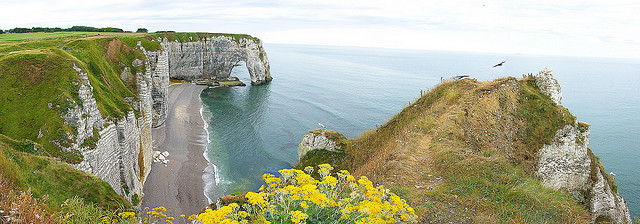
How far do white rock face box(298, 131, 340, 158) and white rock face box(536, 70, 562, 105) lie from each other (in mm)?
15184

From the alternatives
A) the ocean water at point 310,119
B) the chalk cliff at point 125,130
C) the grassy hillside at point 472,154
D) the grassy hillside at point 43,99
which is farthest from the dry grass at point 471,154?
the grassy hillside at point 43,99

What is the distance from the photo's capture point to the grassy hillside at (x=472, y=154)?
1071 cm

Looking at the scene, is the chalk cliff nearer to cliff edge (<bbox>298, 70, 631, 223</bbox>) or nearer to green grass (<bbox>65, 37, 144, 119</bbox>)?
green grass (<bbox>65, 37, 144, 119</bbox>)

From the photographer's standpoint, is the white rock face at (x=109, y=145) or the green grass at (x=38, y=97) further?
the white rock face at (x=109, y=145)

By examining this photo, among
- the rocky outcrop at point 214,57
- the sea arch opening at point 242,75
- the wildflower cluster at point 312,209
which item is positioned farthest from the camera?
the sea arch opening at point 242,75

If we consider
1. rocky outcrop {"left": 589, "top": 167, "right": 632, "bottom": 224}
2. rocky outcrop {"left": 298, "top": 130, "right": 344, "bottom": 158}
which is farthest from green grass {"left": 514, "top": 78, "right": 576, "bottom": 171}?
rocky outcrop {"left": 298, "top": 130, "right": 344, "bottom": 158}

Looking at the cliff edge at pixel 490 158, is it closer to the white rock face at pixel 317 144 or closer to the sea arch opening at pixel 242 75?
the white rock face at pixel 317 144

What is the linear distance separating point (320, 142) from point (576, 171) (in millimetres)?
17209

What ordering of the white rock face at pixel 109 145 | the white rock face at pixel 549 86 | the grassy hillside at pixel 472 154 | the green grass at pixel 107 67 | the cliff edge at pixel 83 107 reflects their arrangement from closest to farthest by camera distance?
the grassy hillside at pixel 472 154, the cliff edge at pixel 83 107, the white rock face at pixel 109 145, the white rock face at pixel 549 86, the green grass at pixel 107 67

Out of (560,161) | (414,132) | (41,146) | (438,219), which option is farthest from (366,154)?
(41,146)

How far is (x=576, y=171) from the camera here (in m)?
18.0

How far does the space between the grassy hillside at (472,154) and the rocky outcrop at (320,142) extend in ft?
3.65

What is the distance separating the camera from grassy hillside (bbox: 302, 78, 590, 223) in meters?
10.7

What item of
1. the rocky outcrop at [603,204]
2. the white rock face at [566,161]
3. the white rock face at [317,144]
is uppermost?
the white rock face at [566,161]
